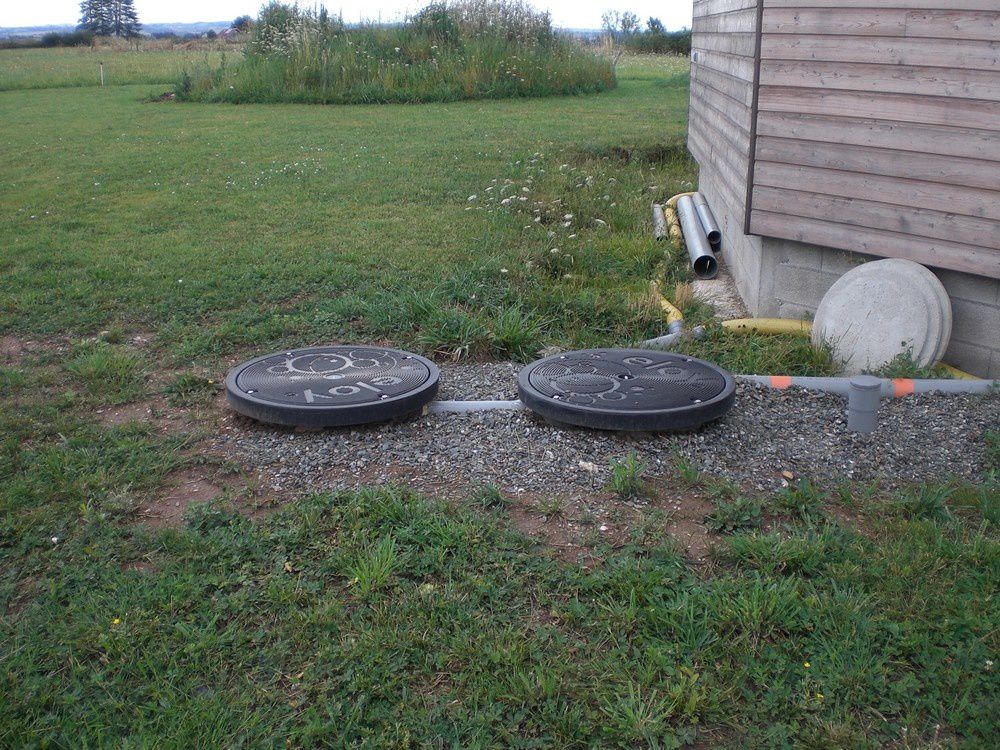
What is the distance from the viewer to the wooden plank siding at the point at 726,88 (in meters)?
6.02

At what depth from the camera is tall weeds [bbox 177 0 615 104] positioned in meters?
17.3

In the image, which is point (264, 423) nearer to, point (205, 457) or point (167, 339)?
point (205, 457)

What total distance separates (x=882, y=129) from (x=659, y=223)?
3.13 m

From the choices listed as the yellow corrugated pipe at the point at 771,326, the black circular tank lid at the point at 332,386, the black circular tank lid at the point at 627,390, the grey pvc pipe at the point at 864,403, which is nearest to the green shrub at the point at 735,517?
the black circular tank lid at the point at 627,390

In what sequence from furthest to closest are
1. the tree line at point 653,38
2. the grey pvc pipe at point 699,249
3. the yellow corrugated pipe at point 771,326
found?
the tree line at point 653,38, the grey pvc pipe at point 699,249, the yellow corrugated pipe at point 771,326

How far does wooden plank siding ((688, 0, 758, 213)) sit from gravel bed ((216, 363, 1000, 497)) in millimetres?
2319

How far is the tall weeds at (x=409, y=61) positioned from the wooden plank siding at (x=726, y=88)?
851 cm

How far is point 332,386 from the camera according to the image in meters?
4.19

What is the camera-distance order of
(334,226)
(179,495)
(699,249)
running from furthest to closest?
(334,226)
(699,249)
(179,495)

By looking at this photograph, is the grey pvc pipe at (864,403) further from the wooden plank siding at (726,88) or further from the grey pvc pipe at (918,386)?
the wooden plank siding at (726,88)

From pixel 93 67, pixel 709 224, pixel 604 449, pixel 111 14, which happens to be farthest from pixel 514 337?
pixel 111 14

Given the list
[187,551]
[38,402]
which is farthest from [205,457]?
[38,402]

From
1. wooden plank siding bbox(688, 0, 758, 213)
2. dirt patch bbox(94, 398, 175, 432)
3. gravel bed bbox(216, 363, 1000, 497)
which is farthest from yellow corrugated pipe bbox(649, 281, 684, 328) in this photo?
dirt patch bbox(94, 398, 175, 432)

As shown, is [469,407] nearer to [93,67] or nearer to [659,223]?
[659,223]
